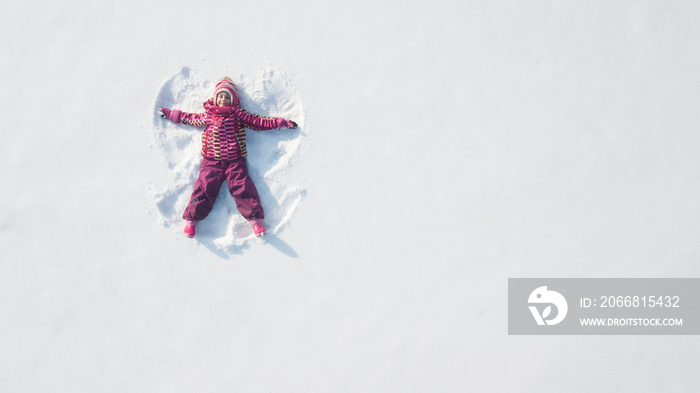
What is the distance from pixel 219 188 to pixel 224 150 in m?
0.30

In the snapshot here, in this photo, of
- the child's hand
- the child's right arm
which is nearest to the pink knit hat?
the child's right arm

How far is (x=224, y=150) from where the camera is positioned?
335cm

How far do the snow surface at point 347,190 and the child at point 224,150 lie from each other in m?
0.14

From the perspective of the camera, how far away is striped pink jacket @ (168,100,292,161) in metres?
3.31

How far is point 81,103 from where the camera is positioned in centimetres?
349

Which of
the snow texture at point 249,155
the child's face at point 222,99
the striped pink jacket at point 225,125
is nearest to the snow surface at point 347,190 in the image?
the snow texture at point 249,155

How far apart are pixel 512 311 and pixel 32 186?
3811 mm

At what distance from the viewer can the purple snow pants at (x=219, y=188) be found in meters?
3.38

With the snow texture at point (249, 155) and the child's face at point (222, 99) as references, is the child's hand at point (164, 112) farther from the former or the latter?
the child's face at point (222, 99)

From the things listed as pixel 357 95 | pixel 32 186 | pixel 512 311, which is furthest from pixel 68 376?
pixel 512 311

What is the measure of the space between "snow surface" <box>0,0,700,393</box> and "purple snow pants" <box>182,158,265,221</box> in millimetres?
162

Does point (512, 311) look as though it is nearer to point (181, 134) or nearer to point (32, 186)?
point (181, 134)

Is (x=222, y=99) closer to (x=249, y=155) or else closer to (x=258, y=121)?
(x=258, y=121)

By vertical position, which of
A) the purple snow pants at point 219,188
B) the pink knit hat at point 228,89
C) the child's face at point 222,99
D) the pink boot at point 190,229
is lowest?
the pink boot at point 190,229
